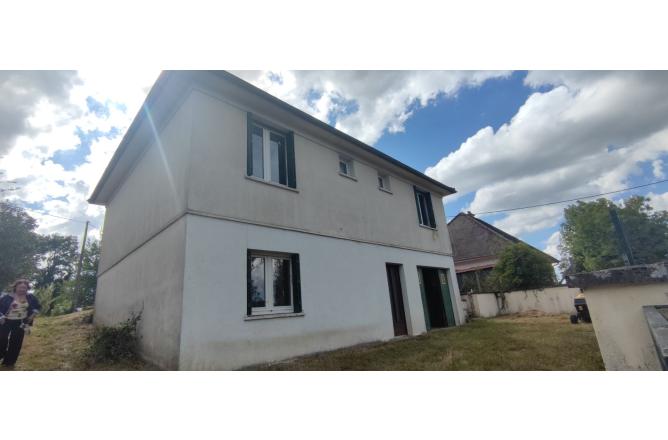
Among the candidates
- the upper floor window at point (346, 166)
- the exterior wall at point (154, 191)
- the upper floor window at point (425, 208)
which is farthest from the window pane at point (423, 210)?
the exterior wall at point (154, 191)

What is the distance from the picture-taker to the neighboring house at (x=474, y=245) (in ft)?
76.1

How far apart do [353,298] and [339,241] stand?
5.10ft

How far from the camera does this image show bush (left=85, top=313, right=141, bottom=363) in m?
5.59

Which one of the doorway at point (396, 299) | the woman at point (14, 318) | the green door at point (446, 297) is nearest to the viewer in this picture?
the woman at point (14, 318)

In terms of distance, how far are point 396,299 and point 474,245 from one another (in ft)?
68.2

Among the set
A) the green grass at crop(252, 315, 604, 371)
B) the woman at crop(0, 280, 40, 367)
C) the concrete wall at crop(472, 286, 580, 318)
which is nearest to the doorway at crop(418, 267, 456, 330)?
the green grass at crop(252, 315, 604, 371)

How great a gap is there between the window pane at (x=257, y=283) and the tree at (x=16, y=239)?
6428 mm

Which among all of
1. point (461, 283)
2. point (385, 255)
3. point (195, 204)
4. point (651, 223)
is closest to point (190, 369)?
point (195, 204)

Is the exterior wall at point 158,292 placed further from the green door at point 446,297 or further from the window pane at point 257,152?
the green door at point 446,297

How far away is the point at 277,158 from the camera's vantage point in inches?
295

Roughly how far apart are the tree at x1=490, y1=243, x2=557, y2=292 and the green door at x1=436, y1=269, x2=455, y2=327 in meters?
8.11

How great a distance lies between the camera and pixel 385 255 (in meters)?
9.31
